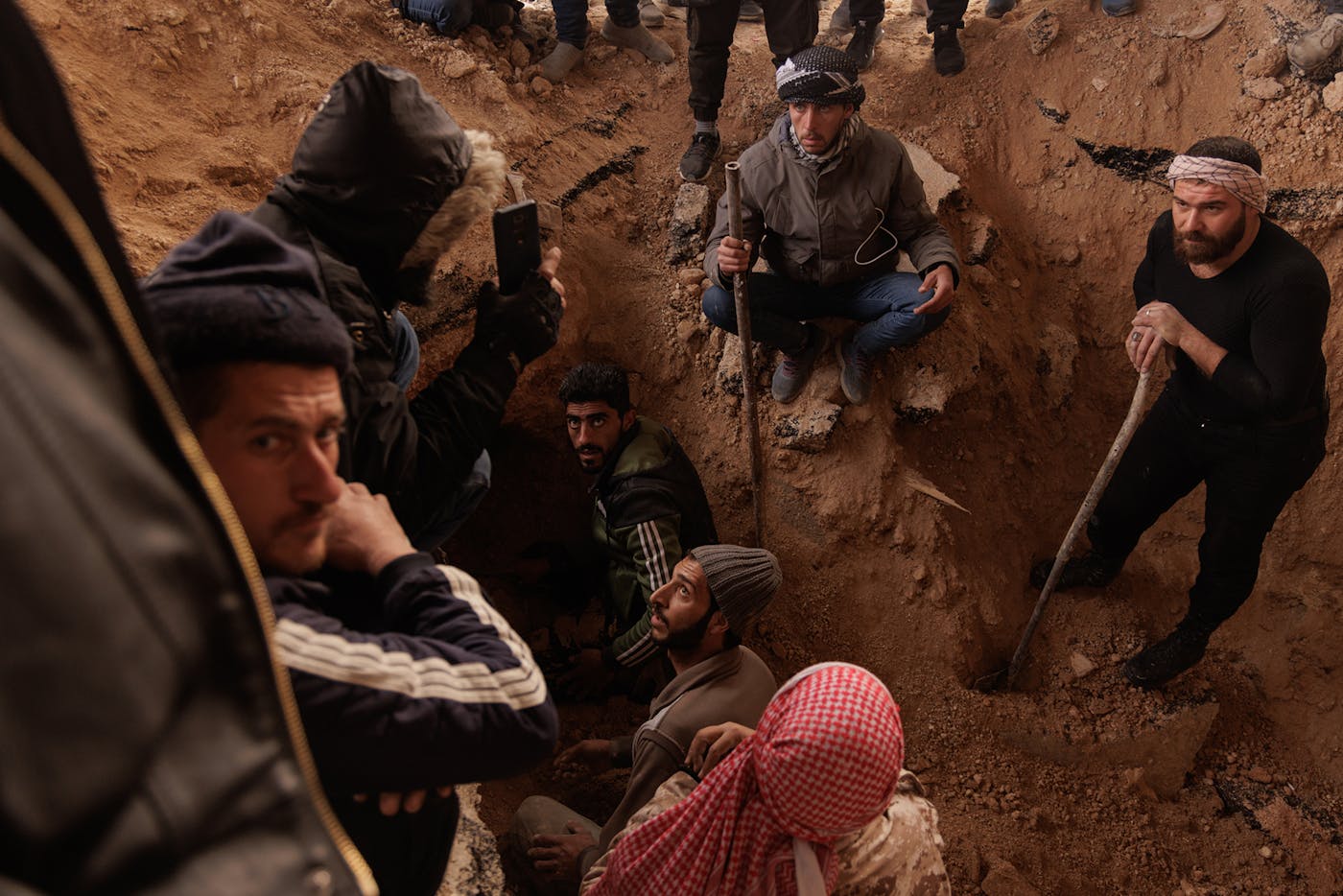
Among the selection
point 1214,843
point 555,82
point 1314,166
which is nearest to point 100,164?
point 555,82

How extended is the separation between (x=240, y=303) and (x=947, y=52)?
5.22 meters

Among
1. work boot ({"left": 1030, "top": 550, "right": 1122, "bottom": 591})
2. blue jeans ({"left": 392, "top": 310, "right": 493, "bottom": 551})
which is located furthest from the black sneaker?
work boot ({"left": 1030, "top": 550, "right": 1122, "bottom": 591})

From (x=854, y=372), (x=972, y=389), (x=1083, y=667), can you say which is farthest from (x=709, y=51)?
(x=1083, y=667)

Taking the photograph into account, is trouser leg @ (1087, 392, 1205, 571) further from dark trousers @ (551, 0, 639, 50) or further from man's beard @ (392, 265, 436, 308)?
dark trousers @ (551, 0, 639, 50)

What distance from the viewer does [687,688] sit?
2934 mm

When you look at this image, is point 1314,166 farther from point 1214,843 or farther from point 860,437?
point 1214,843

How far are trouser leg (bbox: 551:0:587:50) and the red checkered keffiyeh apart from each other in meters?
4.58

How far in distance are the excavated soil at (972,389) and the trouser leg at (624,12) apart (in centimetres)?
23

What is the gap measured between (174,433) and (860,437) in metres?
3.88

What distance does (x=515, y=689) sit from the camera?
1.40 meters

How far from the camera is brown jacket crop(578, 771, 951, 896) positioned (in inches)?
86.7

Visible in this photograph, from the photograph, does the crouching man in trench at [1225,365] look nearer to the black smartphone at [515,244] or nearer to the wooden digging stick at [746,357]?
the wooden digging stick at [746,357]

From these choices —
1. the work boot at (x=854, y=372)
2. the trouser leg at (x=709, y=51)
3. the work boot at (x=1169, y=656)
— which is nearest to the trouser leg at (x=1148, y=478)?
the work boot at (x=1169, y=656)

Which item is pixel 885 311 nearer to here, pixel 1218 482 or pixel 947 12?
pixel 1218 482
